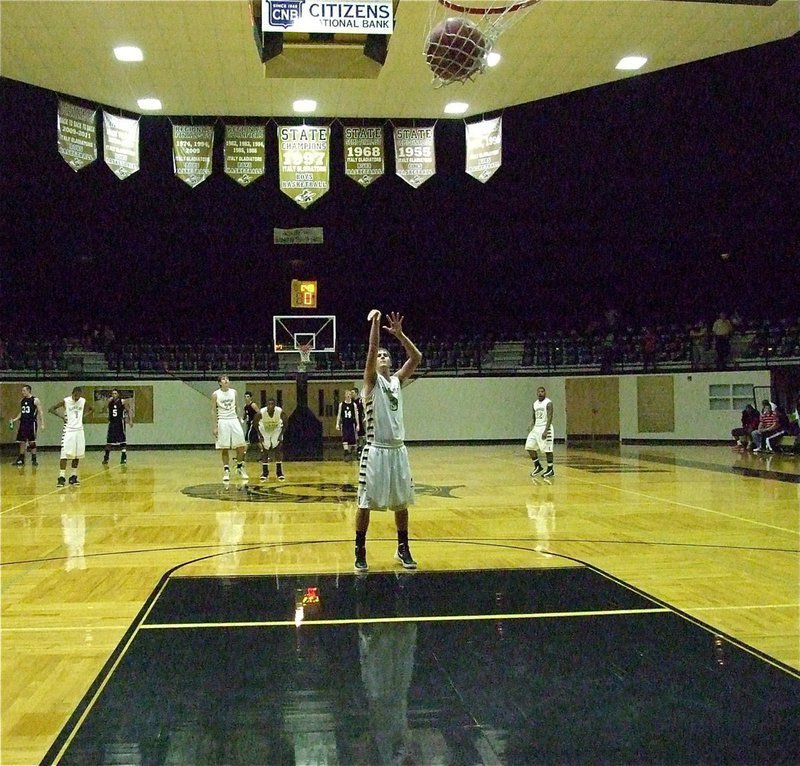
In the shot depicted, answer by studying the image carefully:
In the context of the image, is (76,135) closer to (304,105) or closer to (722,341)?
(304,105)

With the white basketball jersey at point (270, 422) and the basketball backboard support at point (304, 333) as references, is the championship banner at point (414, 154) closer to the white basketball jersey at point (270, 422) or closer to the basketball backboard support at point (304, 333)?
Answer: the white basketball jersey at point (270, 422)

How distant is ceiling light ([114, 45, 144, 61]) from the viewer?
14.0 meters

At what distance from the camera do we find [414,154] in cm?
1563

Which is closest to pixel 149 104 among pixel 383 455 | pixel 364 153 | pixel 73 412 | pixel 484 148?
pixel 364 153

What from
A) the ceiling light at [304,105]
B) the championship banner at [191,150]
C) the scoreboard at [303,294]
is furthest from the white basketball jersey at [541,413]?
the scoreboard at [303,294]

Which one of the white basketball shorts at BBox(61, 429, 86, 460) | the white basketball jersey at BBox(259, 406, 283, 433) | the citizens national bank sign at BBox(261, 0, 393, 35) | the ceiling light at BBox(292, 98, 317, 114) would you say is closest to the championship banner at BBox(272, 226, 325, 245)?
the ceiling light at BBox(292, 98, 317, 114)

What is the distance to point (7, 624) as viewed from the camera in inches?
196

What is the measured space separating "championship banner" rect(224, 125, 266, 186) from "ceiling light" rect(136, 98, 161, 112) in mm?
2372

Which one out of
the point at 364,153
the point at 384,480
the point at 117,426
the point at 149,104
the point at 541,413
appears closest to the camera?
the point at 384,480

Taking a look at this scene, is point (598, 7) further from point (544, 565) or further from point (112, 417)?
point (112, 417)

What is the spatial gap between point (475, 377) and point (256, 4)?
1849 cm

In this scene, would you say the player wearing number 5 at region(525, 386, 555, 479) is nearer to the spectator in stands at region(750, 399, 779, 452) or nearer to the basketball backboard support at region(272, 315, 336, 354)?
the basketball backboard support at region(272, 315, 336, 354)

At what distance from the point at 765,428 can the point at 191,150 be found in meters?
14.7

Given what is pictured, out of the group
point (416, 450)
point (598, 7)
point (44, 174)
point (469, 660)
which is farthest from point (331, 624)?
point (44, 174)
